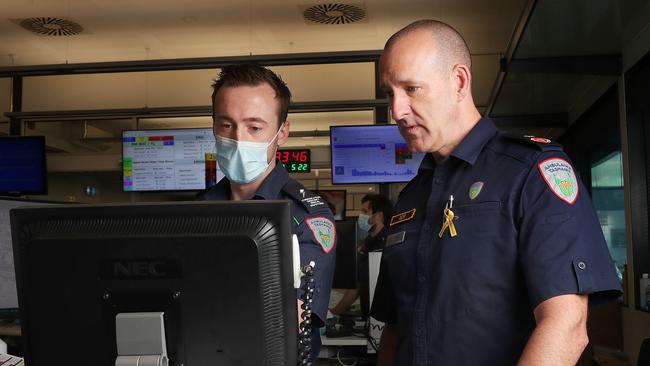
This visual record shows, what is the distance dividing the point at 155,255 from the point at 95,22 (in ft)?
19.3

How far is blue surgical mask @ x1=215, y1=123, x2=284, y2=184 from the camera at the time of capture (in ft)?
5.30

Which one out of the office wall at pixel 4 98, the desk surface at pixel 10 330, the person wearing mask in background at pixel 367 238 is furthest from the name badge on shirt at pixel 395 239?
the office wall at pixel 4 98

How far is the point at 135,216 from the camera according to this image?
3.19 feet

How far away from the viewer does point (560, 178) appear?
1179 millimetres

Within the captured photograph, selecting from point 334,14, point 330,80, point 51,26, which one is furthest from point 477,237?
point 330,80

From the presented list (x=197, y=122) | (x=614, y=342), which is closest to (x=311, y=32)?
(x=197, y=122)

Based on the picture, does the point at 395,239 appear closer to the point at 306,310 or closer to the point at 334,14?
the point at 306,310

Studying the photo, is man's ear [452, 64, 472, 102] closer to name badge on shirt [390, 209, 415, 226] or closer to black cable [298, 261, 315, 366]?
name badge on shirt [390, 209, 415, 226]

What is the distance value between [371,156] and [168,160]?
1591 mm

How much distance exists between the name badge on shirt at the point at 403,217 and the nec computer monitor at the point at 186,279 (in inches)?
20.5

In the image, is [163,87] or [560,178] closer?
[560,178]

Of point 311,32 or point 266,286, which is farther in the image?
point 311,32

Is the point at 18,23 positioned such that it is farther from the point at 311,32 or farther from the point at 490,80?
the point at 490,80

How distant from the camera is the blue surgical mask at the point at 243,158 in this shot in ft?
5.30
